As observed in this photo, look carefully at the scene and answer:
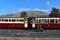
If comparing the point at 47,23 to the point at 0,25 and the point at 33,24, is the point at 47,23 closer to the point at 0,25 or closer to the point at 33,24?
the point at 33,24

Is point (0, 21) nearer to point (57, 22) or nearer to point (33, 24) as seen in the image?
point (33, 24)

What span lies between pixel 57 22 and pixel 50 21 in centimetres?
138

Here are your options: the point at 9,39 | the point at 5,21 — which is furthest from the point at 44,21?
the point at 9,39

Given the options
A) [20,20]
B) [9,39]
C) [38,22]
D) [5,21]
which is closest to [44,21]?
[38,22]

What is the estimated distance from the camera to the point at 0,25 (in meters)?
46.7

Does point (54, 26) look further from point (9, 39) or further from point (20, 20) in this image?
point (9, 39)

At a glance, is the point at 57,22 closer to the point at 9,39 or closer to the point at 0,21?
the point at 0,21

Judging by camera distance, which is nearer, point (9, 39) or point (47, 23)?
point (9, 39)

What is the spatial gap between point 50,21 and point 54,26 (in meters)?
1.77

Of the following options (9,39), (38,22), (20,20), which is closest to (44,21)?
(38,22)

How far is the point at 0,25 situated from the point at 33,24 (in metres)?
6.51

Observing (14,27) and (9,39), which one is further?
(14,27)

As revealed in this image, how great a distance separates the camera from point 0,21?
48031 mm

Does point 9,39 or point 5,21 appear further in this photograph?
point 5,21
